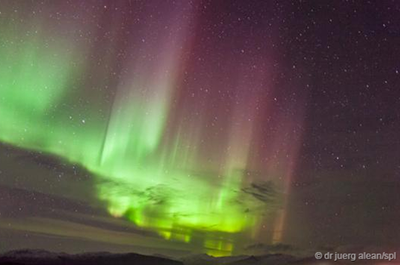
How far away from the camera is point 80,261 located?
29.0 metres

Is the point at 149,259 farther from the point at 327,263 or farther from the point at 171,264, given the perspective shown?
the point at 327,263

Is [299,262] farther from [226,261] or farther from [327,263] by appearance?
[226,261]

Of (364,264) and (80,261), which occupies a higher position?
(364,264)

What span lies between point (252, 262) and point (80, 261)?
43.9 feet

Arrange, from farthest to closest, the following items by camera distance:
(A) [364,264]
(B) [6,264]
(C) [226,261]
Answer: (B) [6,264] → (C) [226,261] → (A) [364,264]

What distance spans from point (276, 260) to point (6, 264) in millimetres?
13595

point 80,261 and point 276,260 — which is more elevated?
point 276,260

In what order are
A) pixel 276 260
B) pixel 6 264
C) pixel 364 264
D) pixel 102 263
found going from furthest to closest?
pixel 102 263 → pixel 6 264 → pixel 276 260 → pixel 364 264

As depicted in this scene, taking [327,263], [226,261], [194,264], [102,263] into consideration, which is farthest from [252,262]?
[102,263]

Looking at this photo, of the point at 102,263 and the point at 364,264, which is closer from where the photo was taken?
the point at 364,264

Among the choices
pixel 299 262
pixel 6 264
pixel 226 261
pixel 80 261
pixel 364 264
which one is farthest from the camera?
pixel 80 261

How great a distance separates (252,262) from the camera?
19938 mm

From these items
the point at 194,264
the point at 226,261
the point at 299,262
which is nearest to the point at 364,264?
the point at 299,262

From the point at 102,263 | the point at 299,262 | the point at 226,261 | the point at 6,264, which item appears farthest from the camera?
the point at 102,263
